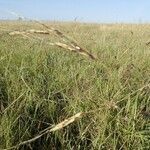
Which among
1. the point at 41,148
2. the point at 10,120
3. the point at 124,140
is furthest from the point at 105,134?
the point at 10,120

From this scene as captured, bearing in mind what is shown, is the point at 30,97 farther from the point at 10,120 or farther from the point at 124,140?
the point at 124,140

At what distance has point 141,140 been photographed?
2273mm

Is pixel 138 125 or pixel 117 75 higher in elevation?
pixel 117 75

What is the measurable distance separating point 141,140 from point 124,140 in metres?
0.09

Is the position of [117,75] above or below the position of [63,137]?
above

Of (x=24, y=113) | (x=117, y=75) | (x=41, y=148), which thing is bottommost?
(x=41, y=148)

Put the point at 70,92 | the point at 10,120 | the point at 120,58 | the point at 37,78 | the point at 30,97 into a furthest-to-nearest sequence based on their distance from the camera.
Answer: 1. the point at 120,58
2. the point at 37,78
3. the point at 70,92
4. the point at 30,97
5. the point at 10,120

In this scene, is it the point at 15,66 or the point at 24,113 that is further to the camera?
the point at 15,66

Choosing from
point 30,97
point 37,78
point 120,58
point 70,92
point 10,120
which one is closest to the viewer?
point 10,120

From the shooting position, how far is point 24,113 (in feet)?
7.79

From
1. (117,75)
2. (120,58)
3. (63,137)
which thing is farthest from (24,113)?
(120,58)

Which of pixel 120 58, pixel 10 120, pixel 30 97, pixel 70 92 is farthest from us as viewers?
pixel 120 58

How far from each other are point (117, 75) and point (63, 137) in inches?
22.7

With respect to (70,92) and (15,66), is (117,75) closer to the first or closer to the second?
(70,92)
